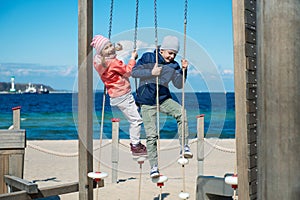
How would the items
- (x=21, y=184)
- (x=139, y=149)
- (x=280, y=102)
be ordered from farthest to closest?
(x=21, y=184)
(x=139, y=149)
(x=280, y=102)

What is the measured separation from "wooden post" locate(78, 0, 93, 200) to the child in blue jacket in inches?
16.4

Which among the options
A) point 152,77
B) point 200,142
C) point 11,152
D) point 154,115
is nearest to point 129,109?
point 154,115

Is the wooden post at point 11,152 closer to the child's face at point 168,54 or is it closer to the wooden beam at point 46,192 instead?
the wooden beam at point 46,192

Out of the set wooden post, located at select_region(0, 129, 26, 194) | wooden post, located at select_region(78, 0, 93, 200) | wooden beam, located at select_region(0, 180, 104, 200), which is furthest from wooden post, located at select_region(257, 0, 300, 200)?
wooden post, located at select_region(0, 129, 26, 194)

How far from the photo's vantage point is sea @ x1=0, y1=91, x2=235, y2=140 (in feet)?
12.2

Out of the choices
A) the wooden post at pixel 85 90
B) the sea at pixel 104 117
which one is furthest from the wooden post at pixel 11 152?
the wooden post at pixel 85 90

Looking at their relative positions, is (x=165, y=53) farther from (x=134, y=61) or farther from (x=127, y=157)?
(x=127, y=157)

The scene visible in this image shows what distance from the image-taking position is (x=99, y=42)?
376 centimetres

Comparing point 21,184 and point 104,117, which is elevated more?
point 104,117

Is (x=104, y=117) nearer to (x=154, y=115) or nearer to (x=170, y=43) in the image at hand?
(x=154, y=115)

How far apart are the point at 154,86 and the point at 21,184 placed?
1878mm

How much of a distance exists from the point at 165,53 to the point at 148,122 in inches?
23.6

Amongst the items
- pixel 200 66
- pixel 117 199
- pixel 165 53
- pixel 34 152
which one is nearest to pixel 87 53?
pixel 165 53

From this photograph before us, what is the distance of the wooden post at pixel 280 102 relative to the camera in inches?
77.8
